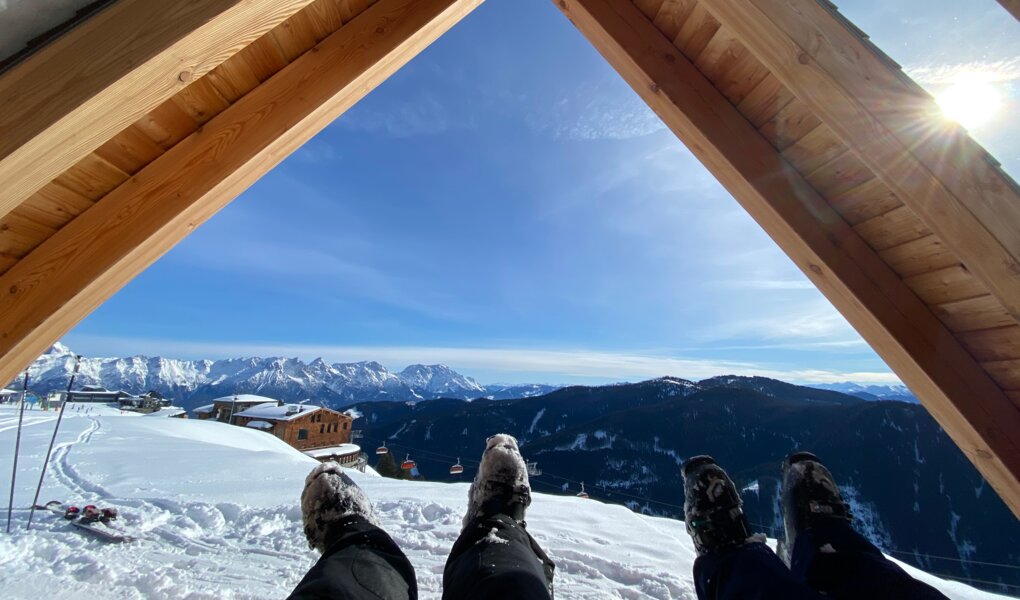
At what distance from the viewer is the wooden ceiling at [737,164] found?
1.38 metres

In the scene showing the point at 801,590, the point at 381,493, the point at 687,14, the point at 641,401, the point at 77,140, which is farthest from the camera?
the point at 641,401

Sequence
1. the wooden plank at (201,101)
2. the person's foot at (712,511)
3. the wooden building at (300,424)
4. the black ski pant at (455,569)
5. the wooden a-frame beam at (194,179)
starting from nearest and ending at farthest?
the black ski pant at (455,569), the wooden a-frame beam at (194,179), the wooden plank at (201,101), the person's foot at (712,511), the wooden building at (300,424)

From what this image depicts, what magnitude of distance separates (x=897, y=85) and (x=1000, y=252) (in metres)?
0.65

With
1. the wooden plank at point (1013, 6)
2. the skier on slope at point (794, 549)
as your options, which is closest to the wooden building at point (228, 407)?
the skier on slope at point (794, 549)

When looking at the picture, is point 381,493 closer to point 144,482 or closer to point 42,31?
point 144,482

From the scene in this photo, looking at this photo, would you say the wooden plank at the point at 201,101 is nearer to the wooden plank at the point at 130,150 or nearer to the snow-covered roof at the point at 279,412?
the wooden plank at the point at 130,150

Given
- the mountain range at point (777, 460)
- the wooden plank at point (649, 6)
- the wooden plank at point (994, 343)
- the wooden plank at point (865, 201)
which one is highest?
the wooden plank at point (649, 6)

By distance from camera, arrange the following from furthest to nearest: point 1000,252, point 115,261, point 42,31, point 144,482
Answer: point 144,482 → point 115,261 → point 1000,252 → point 42,31

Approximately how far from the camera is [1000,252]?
1328mm

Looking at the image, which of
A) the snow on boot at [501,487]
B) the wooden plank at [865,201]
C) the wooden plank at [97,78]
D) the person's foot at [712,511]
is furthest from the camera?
the snow on boot at [501,487]

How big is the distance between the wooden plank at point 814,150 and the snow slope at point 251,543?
10.7ft

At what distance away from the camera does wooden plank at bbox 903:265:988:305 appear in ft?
5.63

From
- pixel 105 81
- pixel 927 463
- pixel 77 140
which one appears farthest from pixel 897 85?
pixel 927 463

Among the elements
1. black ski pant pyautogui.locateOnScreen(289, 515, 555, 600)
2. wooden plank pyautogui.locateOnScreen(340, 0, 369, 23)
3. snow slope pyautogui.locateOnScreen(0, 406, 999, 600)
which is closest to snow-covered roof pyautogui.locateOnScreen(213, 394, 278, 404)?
snow slope pyautogui.locateOnScreen(0, 406, 999, 600)
